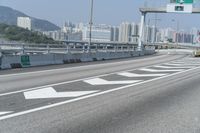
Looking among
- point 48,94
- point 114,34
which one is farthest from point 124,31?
point 48,94

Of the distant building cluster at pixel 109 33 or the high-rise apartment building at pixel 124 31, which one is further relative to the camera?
the high-rise apartment building at pixel 124 31

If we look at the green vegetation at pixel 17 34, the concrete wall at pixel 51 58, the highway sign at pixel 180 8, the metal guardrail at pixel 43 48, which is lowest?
the concrete wall at pixel 51 58

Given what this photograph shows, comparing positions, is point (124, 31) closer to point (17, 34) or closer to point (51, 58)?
point (17, 34)

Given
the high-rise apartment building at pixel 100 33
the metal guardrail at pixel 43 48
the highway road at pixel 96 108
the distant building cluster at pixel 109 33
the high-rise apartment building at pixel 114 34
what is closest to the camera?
the highway road at pixel 96 108

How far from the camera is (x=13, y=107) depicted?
9.63 metres

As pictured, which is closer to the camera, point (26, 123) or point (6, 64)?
point (26, 123)

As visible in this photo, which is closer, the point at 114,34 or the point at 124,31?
the point at 114,34

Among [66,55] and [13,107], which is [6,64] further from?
[13,107]

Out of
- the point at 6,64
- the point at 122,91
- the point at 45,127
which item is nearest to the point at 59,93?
the point at 122,91

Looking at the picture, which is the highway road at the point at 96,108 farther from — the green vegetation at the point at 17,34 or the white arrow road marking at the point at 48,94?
the green vegetation at the point at 17,34

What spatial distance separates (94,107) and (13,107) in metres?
1.88

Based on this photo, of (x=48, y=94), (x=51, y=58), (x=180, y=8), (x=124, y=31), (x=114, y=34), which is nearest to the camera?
(x=48, y=94)

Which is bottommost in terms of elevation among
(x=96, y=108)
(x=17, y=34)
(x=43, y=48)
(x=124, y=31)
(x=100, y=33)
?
(x=96, y=108)

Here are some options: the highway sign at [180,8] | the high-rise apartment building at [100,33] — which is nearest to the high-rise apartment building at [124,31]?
the high-rise apartment building at [100,33]
